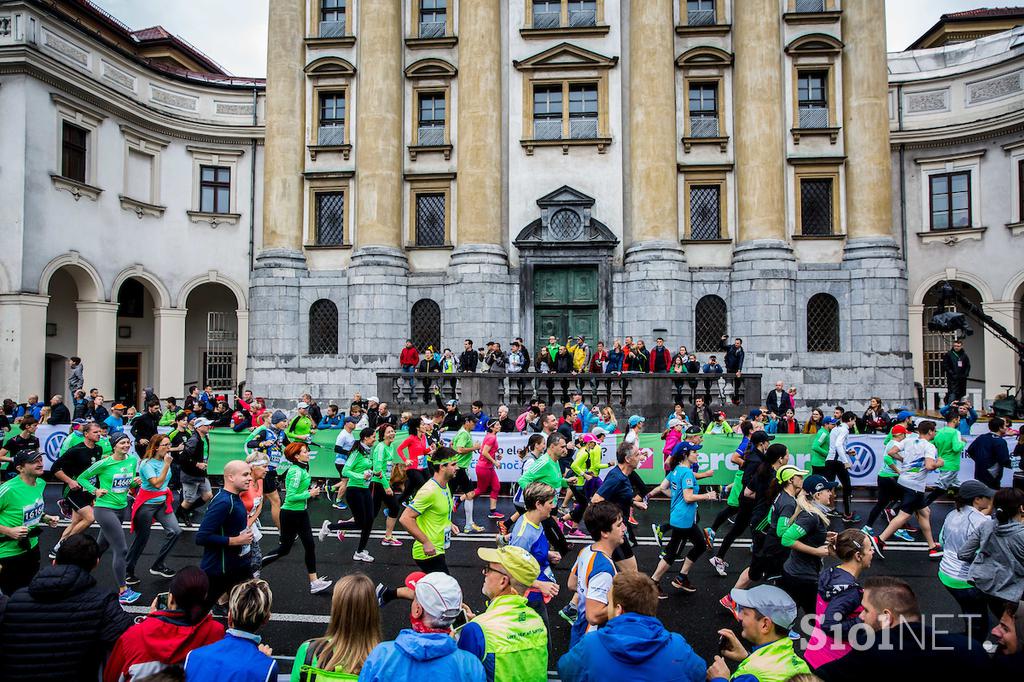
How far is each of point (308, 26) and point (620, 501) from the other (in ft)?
84.3

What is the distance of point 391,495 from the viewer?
1091 cm

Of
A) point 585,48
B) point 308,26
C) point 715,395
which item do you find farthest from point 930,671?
point 308,26

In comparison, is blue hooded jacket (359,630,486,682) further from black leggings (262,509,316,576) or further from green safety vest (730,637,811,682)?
black leggings (262,509,316,576)

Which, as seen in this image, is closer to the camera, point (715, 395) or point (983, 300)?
point (715, 395)

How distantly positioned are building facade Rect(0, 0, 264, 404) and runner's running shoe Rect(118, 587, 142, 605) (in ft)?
64.3

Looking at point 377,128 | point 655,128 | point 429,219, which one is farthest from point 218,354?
point 655,128

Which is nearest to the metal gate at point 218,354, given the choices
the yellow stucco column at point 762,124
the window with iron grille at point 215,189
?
the window with iron grille at point 215,189

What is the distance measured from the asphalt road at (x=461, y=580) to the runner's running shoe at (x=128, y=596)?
0.08m

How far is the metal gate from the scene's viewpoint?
3325 centimetres

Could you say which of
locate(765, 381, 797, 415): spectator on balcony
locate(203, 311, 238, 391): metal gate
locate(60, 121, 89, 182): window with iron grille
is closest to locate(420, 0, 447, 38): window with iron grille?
locate(60, 121, 89, 182): window with iron grille

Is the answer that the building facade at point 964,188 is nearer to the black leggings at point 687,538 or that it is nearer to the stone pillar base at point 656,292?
the stone pillar base at point 656,292

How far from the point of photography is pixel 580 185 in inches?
1039

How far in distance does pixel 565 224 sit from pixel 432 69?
8043 millimetres

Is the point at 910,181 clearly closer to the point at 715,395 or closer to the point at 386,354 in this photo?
the point at 715,395
